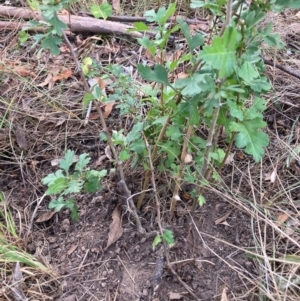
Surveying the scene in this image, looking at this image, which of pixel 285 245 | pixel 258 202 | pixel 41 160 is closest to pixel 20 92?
pixel 41 160

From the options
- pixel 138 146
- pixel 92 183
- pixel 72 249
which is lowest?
pixel 72 249

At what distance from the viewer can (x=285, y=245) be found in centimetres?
158

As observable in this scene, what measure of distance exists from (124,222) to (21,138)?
660 millimetres

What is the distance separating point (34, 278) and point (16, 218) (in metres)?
0.30

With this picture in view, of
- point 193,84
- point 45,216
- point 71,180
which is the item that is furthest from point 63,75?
point 193,84

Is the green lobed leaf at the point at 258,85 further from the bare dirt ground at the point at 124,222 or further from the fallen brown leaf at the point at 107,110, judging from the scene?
the fallen brown leaf at the point at 107,110

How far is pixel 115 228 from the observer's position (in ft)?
5.34

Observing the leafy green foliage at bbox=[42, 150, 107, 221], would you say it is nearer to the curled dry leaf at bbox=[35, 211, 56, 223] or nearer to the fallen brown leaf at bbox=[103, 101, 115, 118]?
the curled dry leaf at bbox=[35, 211, 56, 223]

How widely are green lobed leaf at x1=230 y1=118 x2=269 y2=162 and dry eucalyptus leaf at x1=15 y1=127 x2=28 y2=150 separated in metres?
1.04

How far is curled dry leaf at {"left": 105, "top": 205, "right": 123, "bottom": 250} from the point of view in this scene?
1.61 meters

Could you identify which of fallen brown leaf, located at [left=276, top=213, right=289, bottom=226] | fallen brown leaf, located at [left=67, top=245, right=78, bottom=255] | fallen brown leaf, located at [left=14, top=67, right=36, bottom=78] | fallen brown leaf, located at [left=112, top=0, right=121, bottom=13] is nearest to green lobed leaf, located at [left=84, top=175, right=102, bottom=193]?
fallen brown leaf, located at [left=67, top=245, right=78, bottom=255]

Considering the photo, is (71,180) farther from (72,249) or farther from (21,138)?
(21,138)

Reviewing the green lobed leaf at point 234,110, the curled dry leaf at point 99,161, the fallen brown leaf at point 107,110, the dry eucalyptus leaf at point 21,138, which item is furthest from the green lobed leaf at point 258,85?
the dry eucalyptus leaf at point 21,138

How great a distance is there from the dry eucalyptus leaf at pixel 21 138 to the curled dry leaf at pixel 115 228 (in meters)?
0.56
